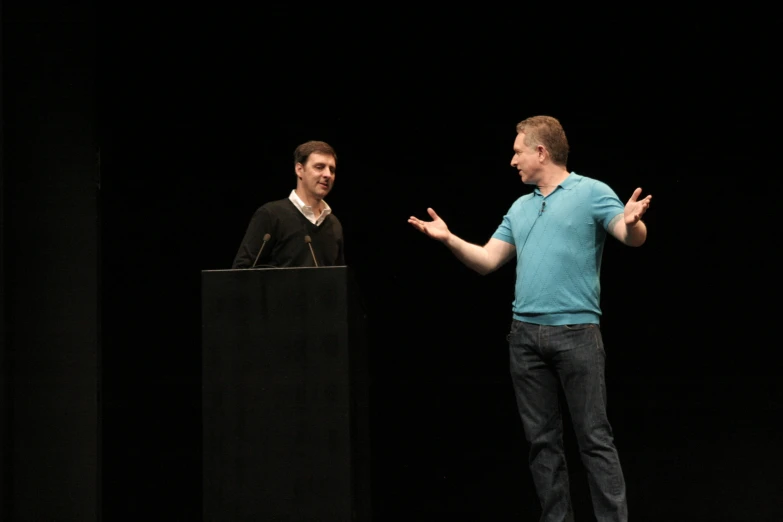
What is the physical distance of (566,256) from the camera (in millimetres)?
2367

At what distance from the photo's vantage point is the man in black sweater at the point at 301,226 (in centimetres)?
267

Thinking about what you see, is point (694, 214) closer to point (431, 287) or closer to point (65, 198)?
point (431, 287)

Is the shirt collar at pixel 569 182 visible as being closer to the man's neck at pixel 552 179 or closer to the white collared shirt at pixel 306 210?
the man's neck at pixel 552 179

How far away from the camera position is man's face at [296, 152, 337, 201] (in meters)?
2.75

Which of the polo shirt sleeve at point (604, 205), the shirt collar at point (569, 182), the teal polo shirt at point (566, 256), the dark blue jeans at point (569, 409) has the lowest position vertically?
the dark blue jeans at point (569, 409)

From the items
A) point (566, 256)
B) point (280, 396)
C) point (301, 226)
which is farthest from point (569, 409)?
point (301, 226)

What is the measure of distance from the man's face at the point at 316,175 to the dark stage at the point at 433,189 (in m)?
1.39

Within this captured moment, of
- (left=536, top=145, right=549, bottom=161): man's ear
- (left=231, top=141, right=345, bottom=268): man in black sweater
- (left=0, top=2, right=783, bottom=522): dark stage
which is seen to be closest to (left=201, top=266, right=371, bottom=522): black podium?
(left=231, top=141, right=345, bottom=268): man in black sweater

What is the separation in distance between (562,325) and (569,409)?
0.23 metres

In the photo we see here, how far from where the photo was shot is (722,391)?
13.2 feet

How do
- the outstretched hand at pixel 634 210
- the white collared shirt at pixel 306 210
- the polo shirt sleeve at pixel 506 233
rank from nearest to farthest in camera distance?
the outstretched hand at pixel 634 210
the polo shirt sleeve at pixel 506 233
the white collared shirt at pixel 306 210

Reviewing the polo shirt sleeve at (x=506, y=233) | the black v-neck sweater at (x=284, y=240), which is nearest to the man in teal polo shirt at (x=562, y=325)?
the polo shirt sleeve at (x=506, y=233)

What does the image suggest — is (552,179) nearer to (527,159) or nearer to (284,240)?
(527,159)

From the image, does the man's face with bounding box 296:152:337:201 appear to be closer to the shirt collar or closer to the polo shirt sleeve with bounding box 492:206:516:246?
the polo shirt sleeve with bounding box 492:206:516:246
